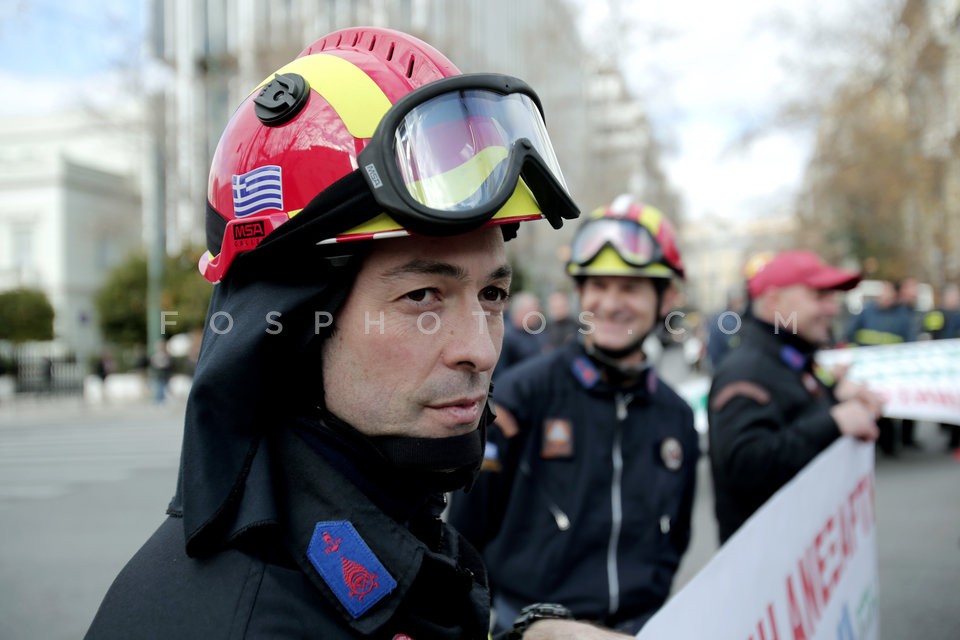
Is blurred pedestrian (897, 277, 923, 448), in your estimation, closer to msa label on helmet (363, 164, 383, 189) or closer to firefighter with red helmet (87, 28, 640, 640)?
firefighter with red helmet (87, 28, 640, 640)

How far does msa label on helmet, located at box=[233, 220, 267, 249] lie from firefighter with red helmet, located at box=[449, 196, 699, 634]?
1.80 m

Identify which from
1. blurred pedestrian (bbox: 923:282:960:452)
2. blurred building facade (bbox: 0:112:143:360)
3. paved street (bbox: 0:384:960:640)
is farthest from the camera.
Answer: blurred building facade (bbox: 0:112:143:360)

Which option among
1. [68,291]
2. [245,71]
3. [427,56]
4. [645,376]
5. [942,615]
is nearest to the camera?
[427,56]

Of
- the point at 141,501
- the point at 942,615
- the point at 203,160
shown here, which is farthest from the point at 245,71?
the point at 942,615

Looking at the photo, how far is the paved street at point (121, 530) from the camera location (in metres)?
5.60

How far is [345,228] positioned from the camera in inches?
56.6

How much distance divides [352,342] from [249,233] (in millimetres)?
271

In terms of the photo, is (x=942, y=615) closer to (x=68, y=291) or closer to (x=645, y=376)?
(x=645, y=376)

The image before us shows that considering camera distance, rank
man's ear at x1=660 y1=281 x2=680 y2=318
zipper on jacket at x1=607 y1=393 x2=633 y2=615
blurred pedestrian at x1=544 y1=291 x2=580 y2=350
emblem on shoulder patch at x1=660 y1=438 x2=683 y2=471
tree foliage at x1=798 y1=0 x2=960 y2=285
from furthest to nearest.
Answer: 1. tree foliage at x1=798 y1=0 x2=960 y2=285
2. blurred pedestrian at x1=544 y1=291 x2=580 y2=350
3. man's ear at x1=660 y1=281 x2=680 y2=318
4. emblem on shoulder patch at x1=660 y1=438 x2=683 y2=471
5. zipper on jacket at x1=607 y1=393 x2=633 y2=615

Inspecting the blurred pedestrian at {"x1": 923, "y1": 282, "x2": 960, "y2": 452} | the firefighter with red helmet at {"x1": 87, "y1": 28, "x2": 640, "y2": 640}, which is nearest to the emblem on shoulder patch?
the firefighter with red helmet at {"x1": 87, "y1": 28, "x2": 640, "y2": 640}

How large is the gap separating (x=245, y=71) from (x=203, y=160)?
2.97 m

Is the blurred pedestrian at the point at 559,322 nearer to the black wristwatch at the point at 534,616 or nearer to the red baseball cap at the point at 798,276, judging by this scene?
the red baseball cap at the point at 798,276

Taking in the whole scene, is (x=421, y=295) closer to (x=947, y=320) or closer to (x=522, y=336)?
(x=522, y=336)

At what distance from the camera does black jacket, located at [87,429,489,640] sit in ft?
4.04
